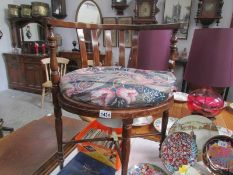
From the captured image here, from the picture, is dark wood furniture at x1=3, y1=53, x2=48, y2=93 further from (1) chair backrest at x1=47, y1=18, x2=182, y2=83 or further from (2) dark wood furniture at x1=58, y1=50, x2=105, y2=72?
(1) chair backrest at x1=47, y1=18, x2=182, y2=83

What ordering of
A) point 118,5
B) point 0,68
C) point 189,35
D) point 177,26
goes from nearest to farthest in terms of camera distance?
point 177,26, point 189,35, point 118,5, point 0,68

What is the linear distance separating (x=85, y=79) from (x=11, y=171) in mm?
515

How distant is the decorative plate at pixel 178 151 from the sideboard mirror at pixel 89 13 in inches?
96.6

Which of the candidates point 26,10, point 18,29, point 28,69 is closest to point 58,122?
point 28,69

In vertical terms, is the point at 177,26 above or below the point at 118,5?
below

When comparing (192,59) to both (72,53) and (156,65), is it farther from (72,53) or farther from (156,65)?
(72,53)

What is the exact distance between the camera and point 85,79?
636 mm

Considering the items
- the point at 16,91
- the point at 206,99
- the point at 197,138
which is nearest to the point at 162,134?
the point at 197,138

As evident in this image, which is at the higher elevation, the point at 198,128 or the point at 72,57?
the point at 72,57

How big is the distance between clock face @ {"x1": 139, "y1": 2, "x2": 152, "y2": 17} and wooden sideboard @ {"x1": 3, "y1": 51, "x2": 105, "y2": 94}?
1.22 metres

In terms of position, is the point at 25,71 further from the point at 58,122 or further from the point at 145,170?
the point at 145,170

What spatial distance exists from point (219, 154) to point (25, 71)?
3.42 metres

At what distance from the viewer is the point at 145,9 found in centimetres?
256

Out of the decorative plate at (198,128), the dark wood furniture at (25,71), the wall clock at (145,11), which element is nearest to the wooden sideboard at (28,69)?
the dark wood furniture at (25,71)
